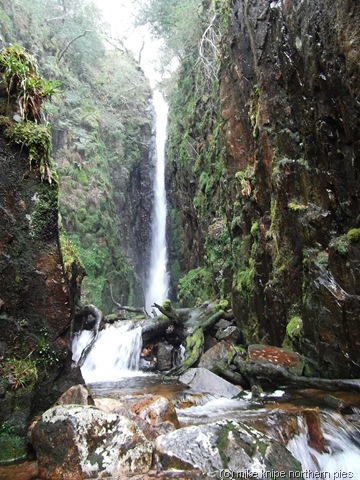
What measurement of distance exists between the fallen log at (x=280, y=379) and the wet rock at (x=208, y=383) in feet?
1.38

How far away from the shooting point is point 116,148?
23281 millimetres

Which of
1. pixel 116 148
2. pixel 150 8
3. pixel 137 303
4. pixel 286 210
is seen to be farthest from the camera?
pixel 116 148

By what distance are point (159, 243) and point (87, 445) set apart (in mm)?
20801

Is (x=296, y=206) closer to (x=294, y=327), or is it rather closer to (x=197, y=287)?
(x=294, y=327)

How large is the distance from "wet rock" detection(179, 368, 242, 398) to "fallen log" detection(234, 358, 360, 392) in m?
0.42

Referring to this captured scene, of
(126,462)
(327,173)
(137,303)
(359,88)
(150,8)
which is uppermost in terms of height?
(150,8)

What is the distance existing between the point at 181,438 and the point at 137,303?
18010mm

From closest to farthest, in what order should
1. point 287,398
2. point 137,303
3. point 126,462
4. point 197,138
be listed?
point 126,462 < point 287,398 < point 197,138 < point 137,303

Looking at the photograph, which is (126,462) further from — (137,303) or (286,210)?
(137,303)

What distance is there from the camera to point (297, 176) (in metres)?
7.77

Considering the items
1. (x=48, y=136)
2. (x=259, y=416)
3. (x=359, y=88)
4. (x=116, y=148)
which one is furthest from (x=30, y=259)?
(x=116, y=148)

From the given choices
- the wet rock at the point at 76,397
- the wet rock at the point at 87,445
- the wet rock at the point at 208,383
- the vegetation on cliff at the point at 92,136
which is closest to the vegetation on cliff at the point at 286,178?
the wet rock at the point at 208,383

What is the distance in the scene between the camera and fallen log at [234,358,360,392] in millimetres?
6055

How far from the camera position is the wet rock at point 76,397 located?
4645 millimetres
